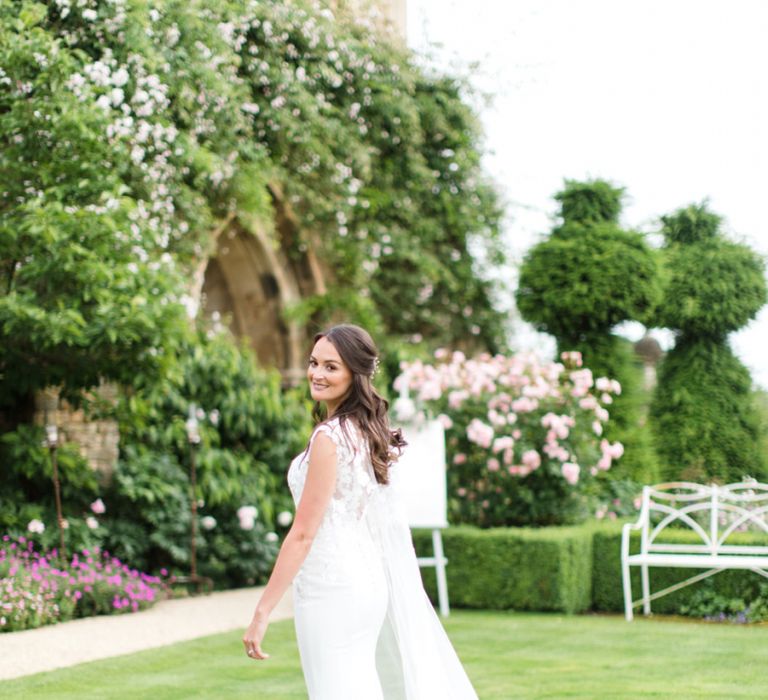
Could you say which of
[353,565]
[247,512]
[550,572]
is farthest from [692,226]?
[353,565]

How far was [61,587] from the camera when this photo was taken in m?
8.17

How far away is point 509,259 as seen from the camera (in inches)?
596

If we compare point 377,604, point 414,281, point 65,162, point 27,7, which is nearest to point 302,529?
point 377,604

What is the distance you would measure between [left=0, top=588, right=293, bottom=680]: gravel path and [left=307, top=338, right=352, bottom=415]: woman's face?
3.55 metres

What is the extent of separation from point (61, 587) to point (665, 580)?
14.1 ft

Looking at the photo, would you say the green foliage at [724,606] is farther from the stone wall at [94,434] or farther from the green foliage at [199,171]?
Result: the stone wall at [94,434]

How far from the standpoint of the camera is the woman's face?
3264 mm

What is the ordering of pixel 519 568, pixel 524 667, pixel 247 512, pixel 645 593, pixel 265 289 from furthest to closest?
pixel 265 289 → pixel 247 512 → pixel 519 568 → pixel 645 593 → pixel 524 667

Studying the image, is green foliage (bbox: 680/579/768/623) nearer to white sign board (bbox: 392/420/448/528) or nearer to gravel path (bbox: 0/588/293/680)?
white sign board (bbox: 392/420/448/528)

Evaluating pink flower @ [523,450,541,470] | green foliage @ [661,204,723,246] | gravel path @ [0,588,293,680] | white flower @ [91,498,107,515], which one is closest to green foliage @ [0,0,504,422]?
white flower @ [91,498,107,515]

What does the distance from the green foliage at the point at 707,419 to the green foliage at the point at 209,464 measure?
377 centimetres

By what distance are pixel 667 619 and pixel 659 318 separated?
4.36 meters

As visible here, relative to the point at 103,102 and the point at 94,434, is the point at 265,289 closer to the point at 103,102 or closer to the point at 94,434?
the point at 94,434

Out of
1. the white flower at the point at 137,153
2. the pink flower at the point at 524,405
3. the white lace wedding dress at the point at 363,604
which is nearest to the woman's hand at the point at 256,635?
the white lace wedding dress at the point at 363,604
